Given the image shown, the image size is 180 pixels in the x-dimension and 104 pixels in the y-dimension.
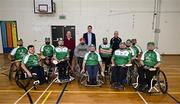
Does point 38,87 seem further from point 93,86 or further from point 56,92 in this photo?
point 93,86

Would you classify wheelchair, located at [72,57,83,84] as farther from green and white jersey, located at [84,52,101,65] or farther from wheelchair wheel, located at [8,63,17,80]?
wheelchair wheel, located at [8,63,17,80]

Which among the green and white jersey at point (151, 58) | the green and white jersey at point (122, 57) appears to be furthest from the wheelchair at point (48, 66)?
the green and white jersey at point (151, 58)

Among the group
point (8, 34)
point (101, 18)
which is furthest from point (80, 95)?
point (8, 34)

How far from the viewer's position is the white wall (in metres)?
10.0

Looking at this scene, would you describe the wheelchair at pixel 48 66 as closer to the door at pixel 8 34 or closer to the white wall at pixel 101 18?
the white wall at pixel 101 18

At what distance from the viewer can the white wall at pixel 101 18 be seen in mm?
10008

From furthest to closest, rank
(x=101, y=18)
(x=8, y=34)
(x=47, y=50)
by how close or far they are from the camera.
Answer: (x=8, y=34) → (x=101, y=18) → (x=47, y=50)

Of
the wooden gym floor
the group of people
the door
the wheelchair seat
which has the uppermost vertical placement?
the door

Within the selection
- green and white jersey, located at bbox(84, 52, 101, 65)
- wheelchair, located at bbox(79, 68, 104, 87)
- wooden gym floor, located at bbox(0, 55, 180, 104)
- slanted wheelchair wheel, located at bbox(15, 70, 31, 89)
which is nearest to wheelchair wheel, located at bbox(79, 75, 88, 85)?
wheelchair, located at bbox(79, 68, 104, 87)

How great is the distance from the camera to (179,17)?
10109 mm

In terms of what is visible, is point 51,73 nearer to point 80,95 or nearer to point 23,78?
point 23,78

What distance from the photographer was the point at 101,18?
33.2 feet

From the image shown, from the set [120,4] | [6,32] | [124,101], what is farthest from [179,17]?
[6,32]

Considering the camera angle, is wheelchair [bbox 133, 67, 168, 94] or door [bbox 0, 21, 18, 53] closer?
wheelchair [bbox 133, 67, 168, 94]
